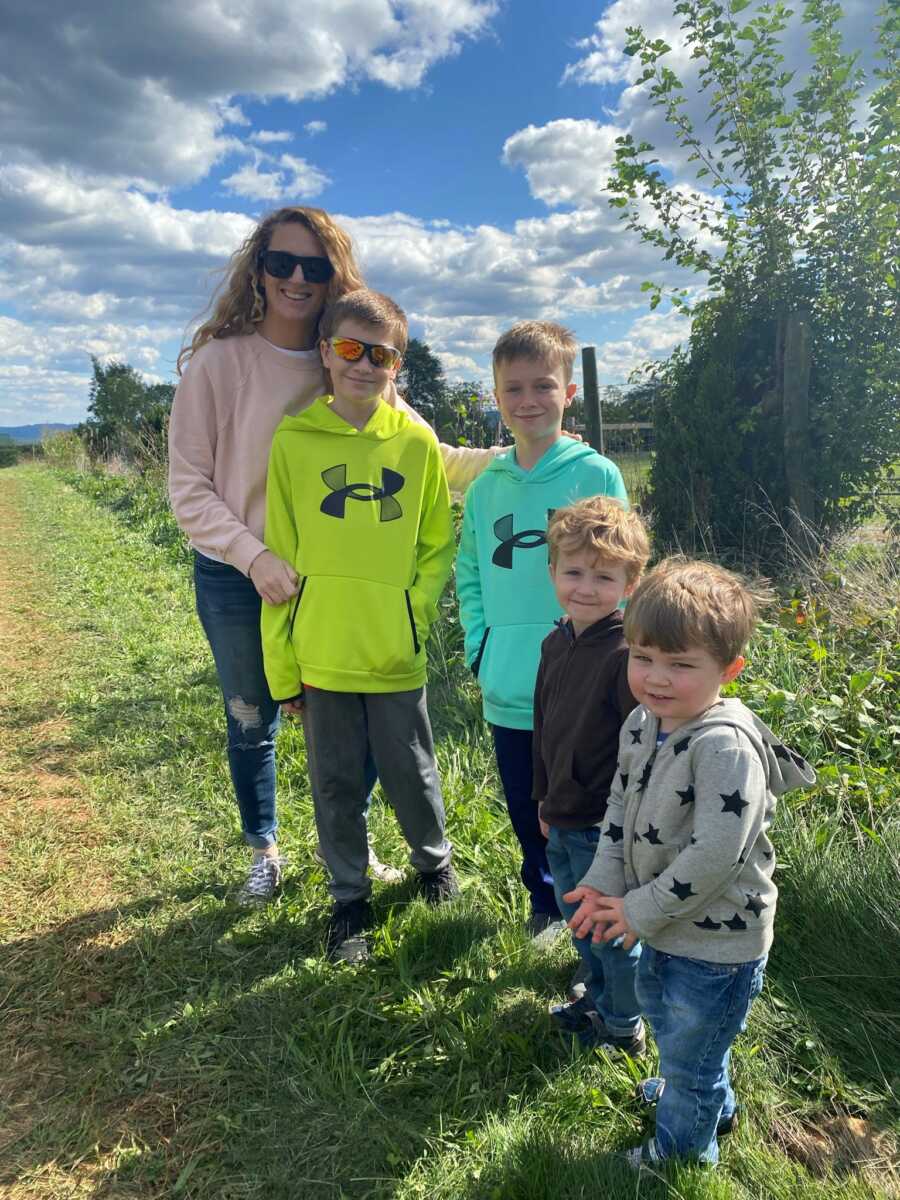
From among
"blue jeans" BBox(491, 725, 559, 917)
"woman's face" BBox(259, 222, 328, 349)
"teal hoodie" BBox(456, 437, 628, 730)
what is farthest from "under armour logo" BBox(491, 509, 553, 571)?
"woman's face" BBox(259, 222, 328, 349)

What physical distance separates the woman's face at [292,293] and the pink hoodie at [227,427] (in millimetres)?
81

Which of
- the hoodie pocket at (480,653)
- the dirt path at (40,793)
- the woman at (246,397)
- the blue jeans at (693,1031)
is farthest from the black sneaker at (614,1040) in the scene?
the dirt path at (40,793)

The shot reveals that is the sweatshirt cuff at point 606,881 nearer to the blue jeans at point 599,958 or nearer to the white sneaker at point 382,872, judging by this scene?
the blue jeans at point 599,958

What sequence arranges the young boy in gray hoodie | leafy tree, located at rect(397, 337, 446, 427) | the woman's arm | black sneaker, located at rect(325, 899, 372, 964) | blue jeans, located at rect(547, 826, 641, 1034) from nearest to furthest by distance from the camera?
1. the young boy in gray hoodie
2. blue jeans, located at rect(547, 826, 641, 1034)
3. the woman's arm
4. black sneaker, located at rect(325, 899, 372, 964)
5. leafy tree, located at rect(397, 337, 446, 427)

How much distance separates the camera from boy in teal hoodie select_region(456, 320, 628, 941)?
2.29 metres

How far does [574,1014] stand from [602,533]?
4.59 ft

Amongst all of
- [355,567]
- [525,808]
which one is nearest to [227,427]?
[355,567]

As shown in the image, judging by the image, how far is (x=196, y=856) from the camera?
3223 mm

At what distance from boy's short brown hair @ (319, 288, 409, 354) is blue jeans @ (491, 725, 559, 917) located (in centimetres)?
128

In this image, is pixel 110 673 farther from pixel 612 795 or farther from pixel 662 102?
pixel 662 102

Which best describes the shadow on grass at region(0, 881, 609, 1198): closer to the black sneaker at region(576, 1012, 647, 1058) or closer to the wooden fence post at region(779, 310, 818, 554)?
the black sneaker at region(576, 1012, 647, 1058)

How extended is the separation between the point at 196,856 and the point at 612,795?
7.06 ft

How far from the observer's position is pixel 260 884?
2881 millimetres

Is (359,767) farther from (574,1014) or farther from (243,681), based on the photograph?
(574,1014)
